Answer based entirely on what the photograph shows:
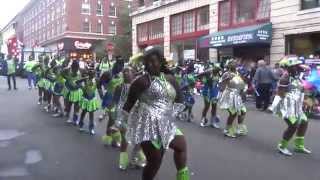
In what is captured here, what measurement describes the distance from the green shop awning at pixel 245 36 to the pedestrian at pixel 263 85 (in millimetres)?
6179

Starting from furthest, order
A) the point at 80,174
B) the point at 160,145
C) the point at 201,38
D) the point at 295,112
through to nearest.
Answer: the point at 201,38 < the point at 295,112 < the point at 80,174 < the point at 160,145

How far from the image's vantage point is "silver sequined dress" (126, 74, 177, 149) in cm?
530

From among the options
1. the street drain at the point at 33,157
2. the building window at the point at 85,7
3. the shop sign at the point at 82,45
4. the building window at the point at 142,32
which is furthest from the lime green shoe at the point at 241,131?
the building window at the point at 85,7

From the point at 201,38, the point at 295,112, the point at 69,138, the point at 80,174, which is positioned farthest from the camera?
the point at 201,38

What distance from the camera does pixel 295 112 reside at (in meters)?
8.53

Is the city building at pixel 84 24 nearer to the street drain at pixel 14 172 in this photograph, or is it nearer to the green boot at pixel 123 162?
the street drain at pixel 14 172

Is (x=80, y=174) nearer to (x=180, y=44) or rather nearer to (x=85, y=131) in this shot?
(x=85, y=131)

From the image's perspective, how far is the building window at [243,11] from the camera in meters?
26.0

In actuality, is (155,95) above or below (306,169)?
above

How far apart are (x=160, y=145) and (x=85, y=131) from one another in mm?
6125

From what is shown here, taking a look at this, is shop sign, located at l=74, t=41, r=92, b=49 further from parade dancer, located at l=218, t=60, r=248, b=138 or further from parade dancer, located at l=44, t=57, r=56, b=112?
parade dancer, located at l=218, t=60, r=248, b=138

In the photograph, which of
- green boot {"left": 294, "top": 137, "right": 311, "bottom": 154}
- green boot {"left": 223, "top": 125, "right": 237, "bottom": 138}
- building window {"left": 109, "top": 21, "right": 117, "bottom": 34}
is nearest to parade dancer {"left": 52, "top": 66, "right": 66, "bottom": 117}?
green boot {"left": 223, "top": 125, "right": 237, "bottom": 138}

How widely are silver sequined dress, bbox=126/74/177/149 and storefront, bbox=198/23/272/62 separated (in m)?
18.7

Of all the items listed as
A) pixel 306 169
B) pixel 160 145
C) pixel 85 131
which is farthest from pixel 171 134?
pixel 85 131
